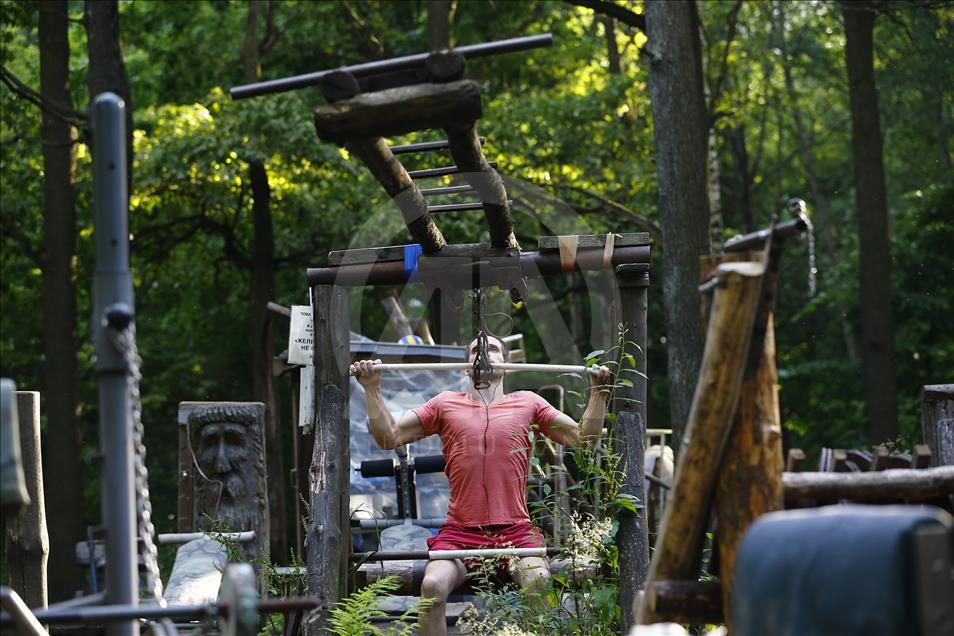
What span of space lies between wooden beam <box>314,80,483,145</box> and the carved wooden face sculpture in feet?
14.5

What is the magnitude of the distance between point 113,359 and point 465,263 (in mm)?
2953

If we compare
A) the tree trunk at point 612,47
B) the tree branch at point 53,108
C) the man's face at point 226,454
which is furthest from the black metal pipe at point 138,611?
the tree trunk at point 612,47

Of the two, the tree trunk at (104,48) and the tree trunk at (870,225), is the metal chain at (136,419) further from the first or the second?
the tree trunk at (870,225)

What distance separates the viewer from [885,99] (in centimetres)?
2194

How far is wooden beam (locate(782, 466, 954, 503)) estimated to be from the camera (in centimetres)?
362

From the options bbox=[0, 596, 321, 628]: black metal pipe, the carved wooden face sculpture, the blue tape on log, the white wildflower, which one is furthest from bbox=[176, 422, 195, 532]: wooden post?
bbox=[0, 596, 321, 628]: black metal pipe

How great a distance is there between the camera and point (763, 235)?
3.44m

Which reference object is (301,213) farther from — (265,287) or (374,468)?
(374,468)

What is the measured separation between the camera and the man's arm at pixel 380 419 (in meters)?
5.76

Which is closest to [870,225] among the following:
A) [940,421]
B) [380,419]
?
[940,421]

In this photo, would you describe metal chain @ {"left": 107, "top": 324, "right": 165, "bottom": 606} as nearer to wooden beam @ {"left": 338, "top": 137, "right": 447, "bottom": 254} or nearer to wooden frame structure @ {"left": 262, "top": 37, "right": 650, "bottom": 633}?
wooden beam @ {"left": 338, "top": 137, "right": 447, "bottom": 254}

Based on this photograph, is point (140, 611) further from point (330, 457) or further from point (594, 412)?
point (594, 412)

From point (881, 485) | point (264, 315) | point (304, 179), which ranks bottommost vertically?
point (881, 485)

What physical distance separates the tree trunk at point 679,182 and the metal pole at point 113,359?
7530 millimetres
